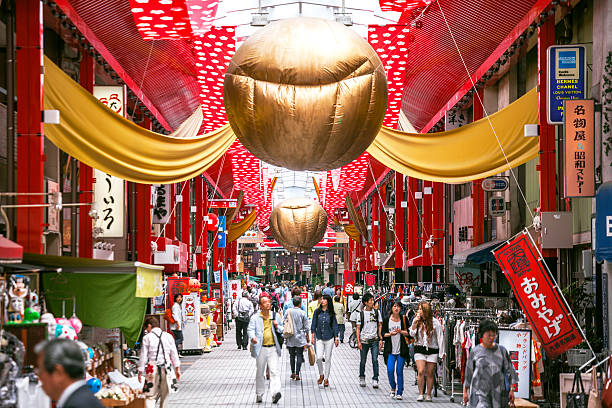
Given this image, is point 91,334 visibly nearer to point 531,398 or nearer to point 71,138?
point 71,138

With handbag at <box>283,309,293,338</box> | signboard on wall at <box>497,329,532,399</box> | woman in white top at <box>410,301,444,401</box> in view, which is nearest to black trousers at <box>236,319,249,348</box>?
handbag at <box>283,309,293,338</box>

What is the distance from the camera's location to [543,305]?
11125 millimetres

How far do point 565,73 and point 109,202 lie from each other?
8.46 m

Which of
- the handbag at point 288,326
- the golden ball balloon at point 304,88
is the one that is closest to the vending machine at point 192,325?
the handbag at point 288,326

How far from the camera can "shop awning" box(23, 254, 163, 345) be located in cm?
1011

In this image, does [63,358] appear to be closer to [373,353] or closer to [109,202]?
[373,353]

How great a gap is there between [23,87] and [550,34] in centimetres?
802

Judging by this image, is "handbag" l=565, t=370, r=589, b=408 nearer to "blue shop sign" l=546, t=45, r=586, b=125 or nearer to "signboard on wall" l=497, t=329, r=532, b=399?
"signboard on wall" l=497, t=329, r=532, b=399

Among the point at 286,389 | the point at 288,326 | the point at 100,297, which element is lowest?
the point at 286,389

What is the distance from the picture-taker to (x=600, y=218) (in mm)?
10195

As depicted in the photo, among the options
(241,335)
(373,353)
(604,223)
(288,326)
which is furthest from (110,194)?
(241,335)

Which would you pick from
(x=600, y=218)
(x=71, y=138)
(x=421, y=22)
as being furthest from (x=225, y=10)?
(x=600, y=218)

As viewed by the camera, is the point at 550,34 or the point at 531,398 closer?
the point at 531,398

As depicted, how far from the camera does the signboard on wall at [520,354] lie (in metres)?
11.6
